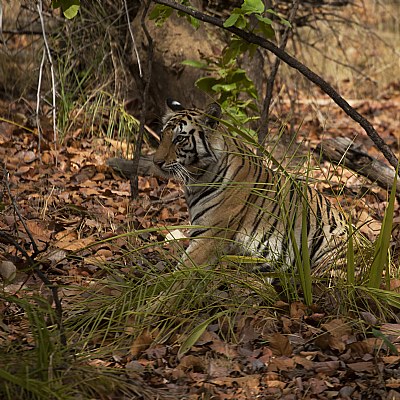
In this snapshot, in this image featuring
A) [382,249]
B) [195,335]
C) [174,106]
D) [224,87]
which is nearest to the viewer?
[195,335]

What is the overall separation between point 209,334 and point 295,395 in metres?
0.60

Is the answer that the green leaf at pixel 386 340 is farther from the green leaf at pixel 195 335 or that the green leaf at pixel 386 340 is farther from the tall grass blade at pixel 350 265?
the green leaf at pixel 195 335

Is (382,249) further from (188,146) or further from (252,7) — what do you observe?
(252,7)

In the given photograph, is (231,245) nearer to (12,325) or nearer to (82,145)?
(12,325)

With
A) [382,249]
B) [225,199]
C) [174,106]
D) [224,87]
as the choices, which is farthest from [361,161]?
[382,249]

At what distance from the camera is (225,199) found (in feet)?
16.5

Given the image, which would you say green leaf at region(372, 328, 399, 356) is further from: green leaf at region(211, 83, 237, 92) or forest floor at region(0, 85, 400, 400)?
green leaf at region(211, 83, 237, 92)

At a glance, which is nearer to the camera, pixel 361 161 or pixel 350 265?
pixel 350 265

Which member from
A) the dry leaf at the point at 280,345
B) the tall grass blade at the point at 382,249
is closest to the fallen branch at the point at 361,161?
the tall grass blade at the point at 382,249

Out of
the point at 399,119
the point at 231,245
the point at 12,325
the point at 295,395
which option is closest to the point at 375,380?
the point at 295,395

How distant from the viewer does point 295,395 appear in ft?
11.7

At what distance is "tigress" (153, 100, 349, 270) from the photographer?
4.89 meters

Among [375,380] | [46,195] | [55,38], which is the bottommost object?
[46,195]

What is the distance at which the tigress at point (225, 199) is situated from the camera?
4887 mm
